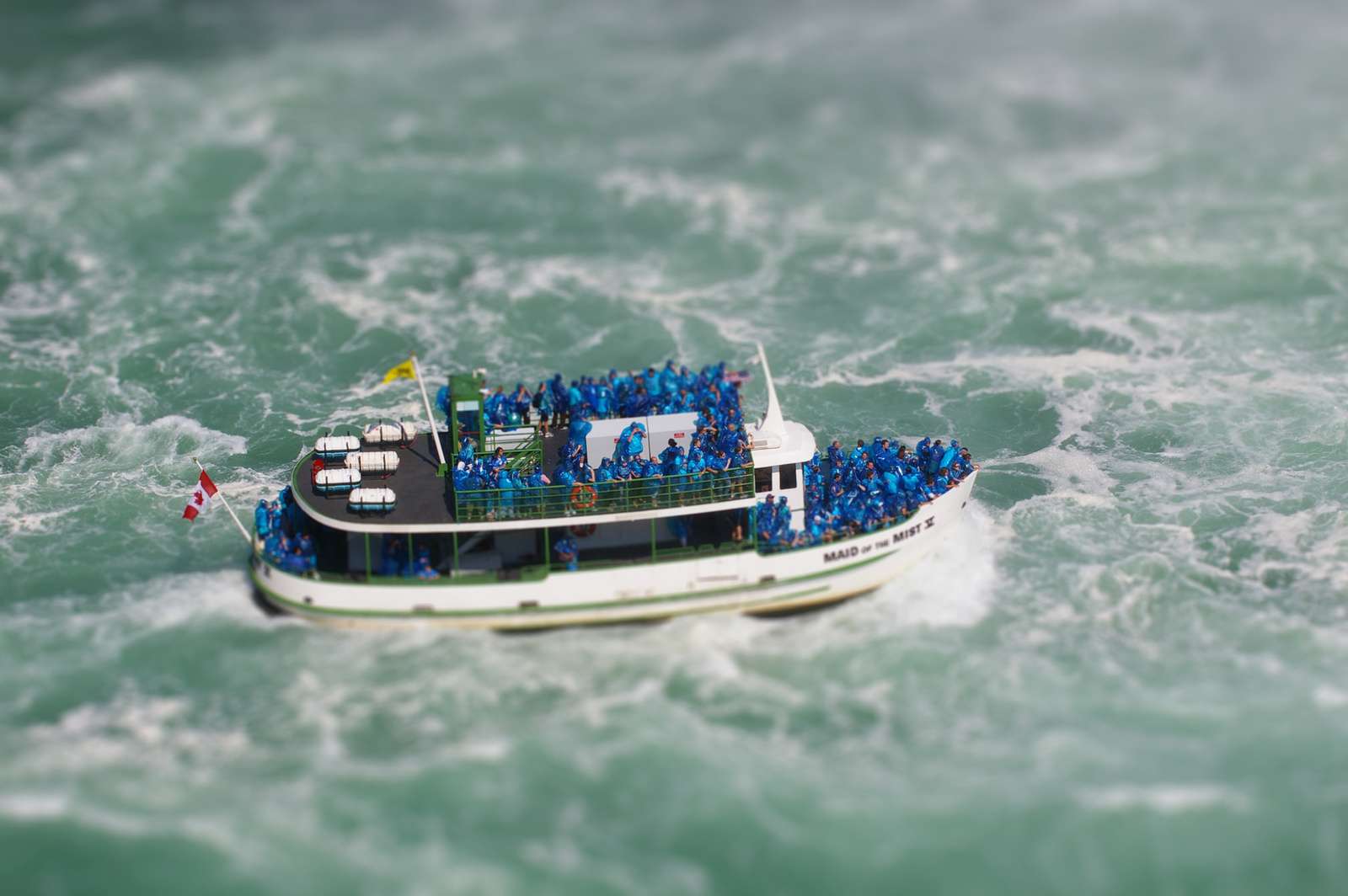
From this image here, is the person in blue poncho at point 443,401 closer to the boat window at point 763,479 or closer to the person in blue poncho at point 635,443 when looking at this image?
the person in blue poncho at point 635,443

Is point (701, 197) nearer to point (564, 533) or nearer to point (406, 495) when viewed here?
point (564, 533)

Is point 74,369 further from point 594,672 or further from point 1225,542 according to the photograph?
point 1225,542

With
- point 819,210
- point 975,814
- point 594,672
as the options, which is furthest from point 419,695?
point 819,210

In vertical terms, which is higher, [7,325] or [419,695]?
[7,325]

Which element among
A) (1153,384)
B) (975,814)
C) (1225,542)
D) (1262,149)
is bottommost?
(975,814)

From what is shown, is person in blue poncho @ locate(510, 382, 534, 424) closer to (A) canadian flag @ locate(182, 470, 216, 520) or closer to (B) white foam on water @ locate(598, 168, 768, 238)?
(A) canadian flag @ locate(182, 470, 216, 520)

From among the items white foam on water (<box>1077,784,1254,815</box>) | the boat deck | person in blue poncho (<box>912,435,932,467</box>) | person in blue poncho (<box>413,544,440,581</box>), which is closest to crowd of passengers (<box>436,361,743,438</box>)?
the boat deck

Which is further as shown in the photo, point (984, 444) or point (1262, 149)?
point (1262, 149)
